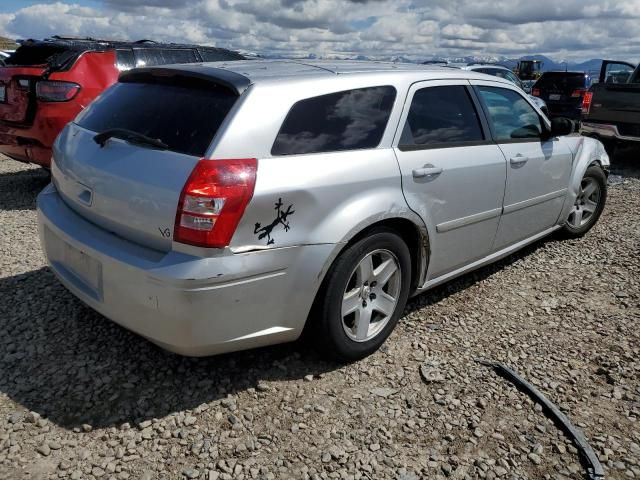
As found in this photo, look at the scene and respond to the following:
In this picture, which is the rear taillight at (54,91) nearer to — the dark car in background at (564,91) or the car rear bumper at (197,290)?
the car rear bumper at (197,290)

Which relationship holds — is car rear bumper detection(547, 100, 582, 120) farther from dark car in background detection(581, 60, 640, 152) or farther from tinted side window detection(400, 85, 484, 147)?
tinted side window detection(400, 85, 484, 147)

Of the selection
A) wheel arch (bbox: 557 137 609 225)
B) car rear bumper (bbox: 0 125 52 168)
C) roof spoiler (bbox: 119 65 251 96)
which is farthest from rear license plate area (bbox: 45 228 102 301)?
wheel arch (bbox: 557 137 609 225)

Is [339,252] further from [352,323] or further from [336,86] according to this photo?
[336,86]

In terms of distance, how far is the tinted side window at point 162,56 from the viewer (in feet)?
21.5

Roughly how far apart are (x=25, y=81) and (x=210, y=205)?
15.0 ft

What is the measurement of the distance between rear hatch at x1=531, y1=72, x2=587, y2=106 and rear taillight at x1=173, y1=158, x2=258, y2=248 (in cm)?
1497

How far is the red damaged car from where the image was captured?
558cm

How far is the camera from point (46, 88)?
18.2 feet

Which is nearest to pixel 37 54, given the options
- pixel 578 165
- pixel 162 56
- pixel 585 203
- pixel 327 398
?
pixel 162 56

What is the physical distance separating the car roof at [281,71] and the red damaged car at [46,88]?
2.85 meters

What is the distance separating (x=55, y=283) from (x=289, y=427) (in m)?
2.28

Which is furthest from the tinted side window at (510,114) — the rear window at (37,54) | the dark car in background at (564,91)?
the dark car in background at (564,91)

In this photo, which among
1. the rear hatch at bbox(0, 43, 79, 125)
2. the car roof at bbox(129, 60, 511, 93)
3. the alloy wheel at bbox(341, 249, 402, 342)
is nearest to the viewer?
the car roof at bbox(129, 60, 511, 93)

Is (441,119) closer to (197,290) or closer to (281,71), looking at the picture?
(281,71)
